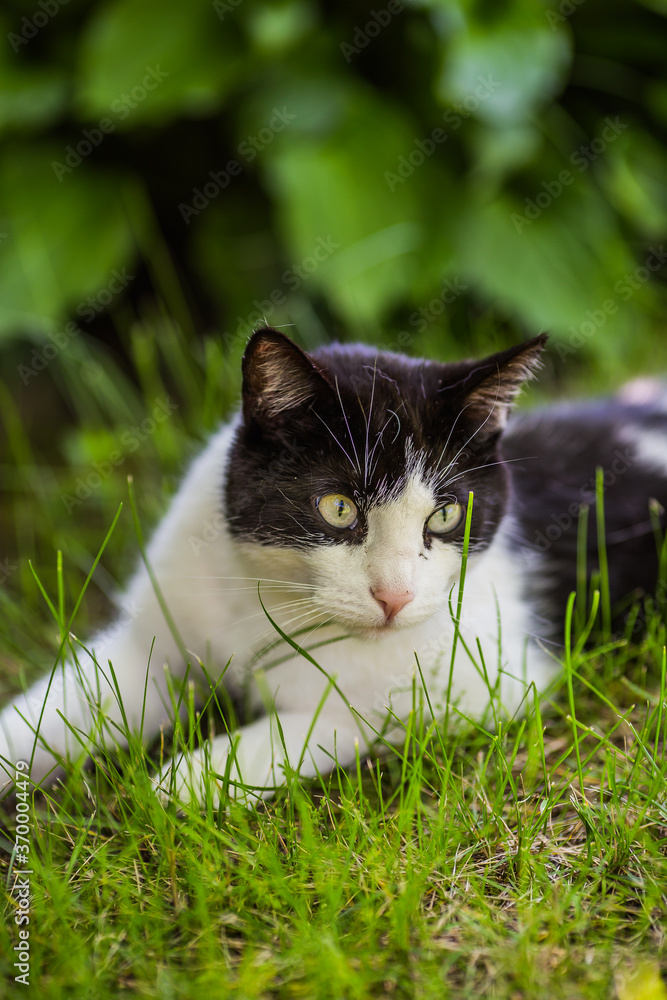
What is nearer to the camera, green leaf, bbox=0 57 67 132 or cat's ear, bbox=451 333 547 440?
cat's ear, bbox=451 333 547 440

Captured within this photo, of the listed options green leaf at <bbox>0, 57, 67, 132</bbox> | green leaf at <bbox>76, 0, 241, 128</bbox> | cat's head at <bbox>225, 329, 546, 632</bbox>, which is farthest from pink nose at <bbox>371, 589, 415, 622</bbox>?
green leaf at <bbox>0, 57, 67, 132</bbox>

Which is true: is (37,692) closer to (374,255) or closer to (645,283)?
(374,255)

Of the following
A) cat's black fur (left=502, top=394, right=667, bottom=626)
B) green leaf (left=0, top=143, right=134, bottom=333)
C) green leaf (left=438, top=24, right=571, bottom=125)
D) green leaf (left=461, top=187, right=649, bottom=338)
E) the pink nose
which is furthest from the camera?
green leaf (left=461, top=187, right=649, bottom=338)

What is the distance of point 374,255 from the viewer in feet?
8.89

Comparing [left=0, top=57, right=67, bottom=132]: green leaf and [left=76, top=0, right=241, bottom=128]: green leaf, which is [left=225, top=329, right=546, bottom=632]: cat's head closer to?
[left=76, top=0, right=241, bottom=128]: green leaf

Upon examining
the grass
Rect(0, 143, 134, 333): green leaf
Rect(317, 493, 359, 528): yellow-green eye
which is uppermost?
Rect(0, 143, 134, 333): green leaf

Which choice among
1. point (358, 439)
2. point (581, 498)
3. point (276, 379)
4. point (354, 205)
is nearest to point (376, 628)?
point (358, 439)

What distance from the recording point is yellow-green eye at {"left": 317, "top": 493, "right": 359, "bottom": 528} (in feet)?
3.99

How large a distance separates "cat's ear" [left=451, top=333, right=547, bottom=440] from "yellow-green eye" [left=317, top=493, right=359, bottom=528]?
0.81 ft

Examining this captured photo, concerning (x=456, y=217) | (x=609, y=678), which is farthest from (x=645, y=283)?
(x=609, y=678)

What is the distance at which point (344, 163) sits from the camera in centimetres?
274

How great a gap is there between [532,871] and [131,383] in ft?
8.35

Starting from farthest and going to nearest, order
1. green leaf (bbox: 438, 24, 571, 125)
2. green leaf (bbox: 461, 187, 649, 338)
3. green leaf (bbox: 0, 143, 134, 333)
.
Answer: green leaf (bbox: 461, 187, 649, 338) < green leaf (bbox: 0, 143, 134, 333) < green leaf (bbox: 438, 24, 571, 125)

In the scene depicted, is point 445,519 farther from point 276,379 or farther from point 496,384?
point 276,379
